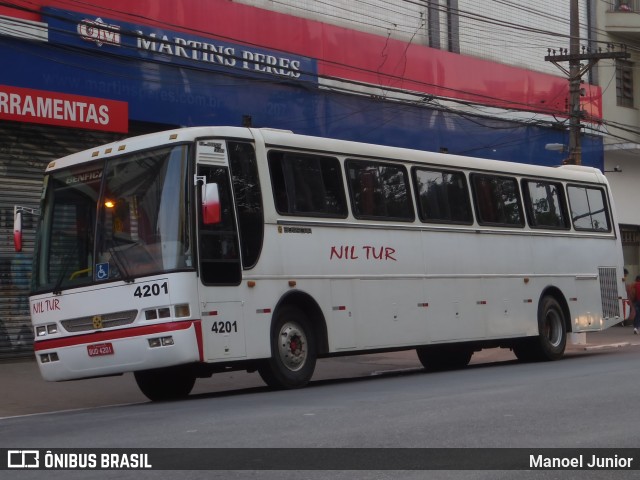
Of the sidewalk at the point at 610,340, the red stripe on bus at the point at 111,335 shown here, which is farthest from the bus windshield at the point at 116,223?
the sidewalk at the point at 610,340

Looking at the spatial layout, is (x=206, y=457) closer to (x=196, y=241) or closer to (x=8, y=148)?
(x=196, y=241)

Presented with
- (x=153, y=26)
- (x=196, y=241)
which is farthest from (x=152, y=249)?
(x=153, y=26)

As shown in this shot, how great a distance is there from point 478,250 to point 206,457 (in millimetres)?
10800

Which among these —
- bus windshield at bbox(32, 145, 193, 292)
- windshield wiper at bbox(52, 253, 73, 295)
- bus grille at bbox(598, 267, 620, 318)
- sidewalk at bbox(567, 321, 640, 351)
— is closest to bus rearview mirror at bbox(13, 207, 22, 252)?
bus windshield at bbox(32, 145, 193, 292)

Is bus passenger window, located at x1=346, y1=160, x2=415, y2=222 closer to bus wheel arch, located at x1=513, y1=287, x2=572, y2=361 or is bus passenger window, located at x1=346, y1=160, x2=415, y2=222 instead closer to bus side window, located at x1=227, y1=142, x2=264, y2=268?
bus side window, located at x1=227, y1=142, x2=264, y2=268

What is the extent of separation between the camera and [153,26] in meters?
21.7

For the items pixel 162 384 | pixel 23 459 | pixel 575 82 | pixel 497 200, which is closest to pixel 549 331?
pixel 497 200

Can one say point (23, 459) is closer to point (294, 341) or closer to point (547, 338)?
point (294, 341)

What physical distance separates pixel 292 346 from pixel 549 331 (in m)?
7.03

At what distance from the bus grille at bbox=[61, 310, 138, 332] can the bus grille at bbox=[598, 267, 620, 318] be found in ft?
36.3

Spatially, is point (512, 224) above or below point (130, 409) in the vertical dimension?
above

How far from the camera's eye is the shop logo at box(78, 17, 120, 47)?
2027 centimetres

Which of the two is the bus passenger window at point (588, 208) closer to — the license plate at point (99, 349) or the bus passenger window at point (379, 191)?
the bus passenger window at point (379, 191)

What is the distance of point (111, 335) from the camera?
44.0ft
